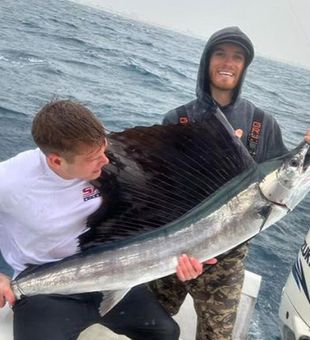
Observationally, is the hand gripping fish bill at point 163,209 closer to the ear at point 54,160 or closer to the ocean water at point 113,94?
the ear at point 54,160

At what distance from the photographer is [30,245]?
78.9 inches

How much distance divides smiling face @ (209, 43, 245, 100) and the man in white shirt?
77cm

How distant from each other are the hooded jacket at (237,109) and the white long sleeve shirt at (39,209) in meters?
0.63

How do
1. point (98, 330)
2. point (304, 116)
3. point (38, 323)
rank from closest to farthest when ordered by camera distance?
point (38, 323) < point (98, 330) < point (304, 116)

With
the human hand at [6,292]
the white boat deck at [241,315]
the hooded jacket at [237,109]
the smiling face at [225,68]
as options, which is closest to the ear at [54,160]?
the human hand at [6,292]

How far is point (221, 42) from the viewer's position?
2404 mm

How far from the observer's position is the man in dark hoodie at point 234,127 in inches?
89.2

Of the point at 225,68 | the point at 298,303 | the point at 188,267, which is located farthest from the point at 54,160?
the point at 298,303

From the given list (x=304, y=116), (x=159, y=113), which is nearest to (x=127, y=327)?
(x=159, y=113)

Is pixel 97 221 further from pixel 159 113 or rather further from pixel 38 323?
pixel 159 113

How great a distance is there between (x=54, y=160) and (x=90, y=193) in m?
0.24

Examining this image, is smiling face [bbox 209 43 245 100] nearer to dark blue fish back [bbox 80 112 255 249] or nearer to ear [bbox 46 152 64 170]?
dark blue fish back [bbox 80 112 255 249]

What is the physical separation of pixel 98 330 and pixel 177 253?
84 centimetres

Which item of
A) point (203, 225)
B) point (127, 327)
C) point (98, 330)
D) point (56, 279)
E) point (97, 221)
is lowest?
point (98, 330)
